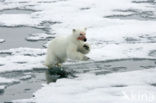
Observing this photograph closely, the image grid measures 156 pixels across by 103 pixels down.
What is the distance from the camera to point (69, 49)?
7.00 m

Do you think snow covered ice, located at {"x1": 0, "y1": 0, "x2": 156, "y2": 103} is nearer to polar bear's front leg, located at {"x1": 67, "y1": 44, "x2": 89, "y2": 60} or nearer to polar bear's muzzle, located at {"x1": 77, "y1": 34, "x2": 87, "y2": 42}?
polar bear's front leg, located at {"x1": 67, "y1": 44, "x2": 89, "y2": 60}

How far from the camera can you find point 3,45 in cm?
920

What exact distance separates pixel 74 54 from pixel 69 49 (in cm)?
15

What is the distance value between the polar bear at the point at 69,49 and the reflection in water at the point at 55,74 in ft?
0.55

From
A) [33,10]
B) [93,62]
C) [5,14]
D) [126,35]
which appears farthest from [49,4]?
[93,62]

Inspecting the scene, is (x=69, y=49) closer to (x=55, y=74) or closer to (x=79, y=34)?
(x=79, y=34)

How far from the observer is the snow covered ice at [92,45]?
5969 millimetres

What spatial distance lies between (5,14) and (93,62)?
6101 mm

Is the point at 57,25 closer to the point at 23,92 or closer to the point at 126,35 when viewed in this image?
the point at 126,35

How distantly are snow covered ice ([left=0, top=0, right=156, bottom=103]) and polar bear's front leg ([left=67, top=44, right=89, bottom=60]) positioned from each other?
12.1 inches

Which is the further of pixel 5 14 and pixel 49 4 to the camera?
pixel 49 4

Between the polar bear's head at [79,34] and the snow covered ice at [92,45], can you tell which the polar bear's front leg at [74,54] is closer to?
the polar bear's head at [79,34]

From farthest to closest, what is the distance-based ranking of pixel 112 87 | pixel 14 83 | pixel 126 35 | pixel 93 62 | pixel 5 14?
pixel 5 14
pixel 126 35
pixel 93 62
pixel 14 83
pixel 112 87

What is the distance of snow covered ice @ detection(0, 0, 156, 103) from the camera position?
5.97m
